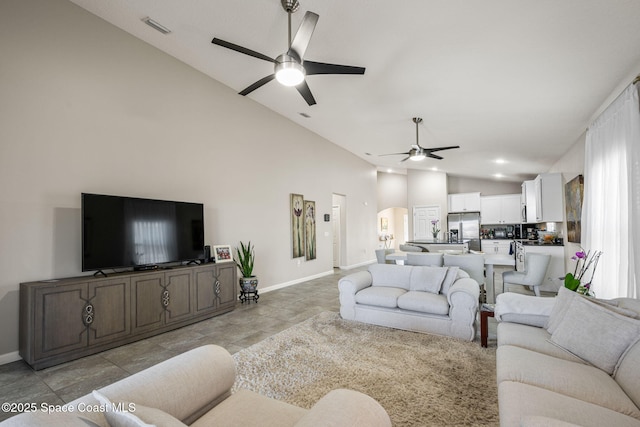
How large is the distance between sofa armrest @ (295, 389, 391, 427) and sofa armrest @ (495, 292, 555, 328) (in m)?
2.15

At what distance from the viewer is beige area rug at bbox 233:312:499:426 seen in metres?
2.09

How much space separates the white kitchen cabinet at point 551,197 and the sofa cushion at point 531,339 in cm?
477

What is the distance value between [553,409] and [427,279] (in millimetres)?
2600

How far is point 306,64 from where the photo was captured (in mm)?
2936

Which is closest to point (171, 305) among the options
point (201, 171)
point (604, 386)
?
point (201, 171)

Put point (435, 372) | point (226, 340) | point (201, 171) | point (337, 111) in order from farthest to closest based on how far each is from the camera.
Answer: point (337, 111) → point (201, 171) → point (226, 340) → point (435, 372)

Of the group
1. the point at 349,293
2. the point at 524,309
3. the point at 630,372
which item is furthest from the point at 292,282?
the point at 630,372

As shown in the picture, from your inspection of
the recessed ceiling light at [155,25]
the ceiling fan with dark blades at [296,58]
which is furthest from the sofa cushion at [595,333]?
the recessed ceiling light at [155,25]

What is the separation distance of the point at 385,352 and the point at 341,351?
0.46m

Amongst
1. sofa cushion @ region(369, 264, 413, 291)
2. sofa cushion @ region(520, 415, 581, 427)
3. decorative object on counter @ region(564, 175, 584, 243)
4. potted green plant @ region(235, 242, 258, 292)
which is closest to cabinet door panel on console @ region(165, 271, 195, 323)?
potted green plant @ region(235, 242, 258, 292)

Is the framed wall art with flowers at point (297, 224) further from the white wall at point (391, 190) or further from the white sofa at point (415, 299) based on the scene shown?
the white wall at point (391, 190)

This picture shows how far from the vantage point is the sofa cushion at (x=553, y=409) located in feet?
4.11

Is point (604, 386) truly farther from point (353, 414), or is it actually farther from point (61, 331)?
point (61, 331)

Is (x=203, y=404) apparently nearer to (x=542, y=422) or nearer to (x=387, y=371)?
(x=542, y=422)
